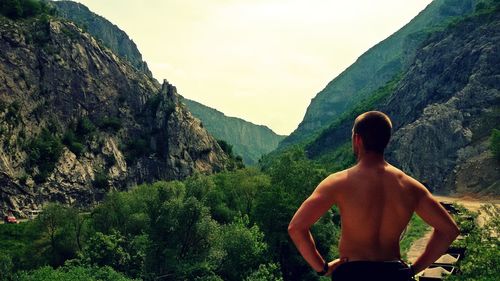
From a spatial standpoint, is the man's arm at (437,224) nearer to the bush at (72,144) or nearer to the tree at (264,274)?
the tree at (264,274)

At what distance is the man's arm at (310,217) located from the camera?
500cm

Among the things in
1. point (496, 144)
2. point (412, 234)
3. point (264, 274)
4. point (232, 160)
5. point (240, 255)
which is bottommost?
point (412, 234)

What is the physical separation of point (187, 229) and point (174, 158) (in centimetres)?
8733

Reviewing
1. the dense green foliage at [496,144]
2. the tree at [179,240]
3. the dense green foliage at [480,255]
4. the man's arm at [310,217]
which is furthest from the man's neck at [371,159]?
the dense green foliage at [496,144]

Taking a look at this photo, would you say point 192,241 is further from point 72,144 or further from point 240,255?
point 72,144

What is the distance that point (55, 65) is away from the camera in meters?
127

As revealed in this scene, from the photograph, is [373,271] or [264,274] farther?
[264,274]

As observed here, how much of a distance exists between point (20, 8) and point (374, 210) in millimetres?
149498

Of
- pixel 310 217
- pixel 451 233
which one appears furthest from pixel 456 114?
pixel 310 217

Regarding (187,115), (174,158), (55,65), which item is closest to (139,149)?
(174,158)

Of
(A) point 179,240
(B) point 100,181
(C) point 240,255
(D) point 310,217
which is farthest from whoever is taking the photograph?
(B) point 100,181

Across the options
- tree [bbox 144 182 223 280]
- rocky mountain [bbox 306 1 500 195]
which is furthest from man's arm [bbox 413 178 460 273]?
rocky mountain [bbox 306 1 500 195]

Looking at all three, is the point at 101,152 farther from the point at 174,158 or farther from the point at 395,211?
the point at 395,211

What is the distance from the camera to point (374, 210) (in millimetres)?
5094
